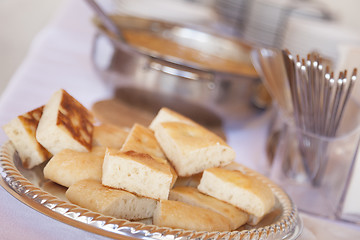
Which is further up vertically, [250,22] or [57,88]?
[250,22]

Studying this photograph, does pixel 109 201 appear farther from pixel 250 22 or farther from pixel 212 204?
pixel 250 22

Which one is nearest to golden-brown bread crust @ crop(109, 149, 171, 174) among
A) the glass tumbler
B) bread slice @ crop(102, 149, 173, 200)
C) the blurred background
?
bread slice @ crop(102, 149, 173, 200)

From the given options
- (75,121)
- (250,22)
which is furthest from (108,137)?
(250,22)

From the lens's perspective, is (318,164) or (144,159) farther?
(318,164)

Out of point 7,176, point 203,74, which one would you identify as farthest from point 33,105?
point 7,176

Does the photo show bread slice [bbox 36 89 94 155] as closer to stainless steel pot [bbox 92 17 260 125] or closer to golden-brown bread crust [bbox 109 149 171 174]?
golden-brown bread crust [bbox 109 149 171 174]

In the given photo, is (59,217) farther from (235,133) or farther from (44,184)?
(235,133)

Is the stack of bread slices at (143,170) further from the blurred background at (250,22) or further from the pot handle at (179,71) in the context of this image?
the blurred background at (250,22)

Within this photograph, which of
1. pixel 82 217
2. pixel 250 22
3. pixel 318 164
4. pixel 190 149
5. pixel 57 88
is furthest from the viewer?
pixel 250 22
